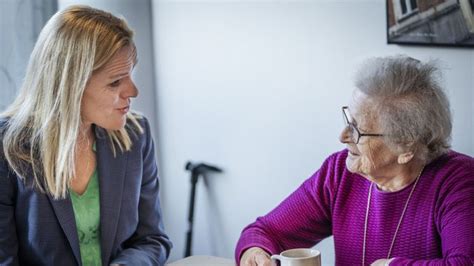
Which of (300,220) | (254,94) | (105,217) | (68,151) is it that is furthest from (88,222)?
(254,94)

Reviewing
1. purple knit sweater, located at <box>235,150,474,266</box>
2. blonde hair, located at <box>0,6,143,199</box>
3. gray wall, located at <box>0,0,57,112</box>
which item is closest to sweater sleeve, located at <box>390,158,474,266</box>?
purple knit sweater, located at <box>235,150,474,266</box>

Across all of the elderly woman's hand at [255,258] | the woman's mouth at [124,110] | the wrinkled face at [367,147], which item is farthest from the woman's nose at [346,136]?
the woman's mouth at [124,110]

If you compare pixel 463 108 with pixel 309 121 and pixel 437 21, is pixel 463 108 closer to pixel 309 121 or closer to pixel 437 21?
pixel 437 21

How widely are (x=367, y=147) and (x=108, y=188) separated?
0.70 m

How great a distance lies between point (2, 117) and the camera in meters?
Result: 2.03

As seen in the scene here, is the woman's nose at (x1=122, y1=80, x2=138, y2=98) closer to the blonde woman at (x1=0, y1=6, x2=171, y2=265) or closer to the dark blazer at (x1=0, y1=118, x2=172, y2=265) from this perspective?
the blonde woman at (x1=0, y1=6, x2=171, y2=265)

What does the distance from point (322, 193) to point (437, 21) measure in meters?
0.69

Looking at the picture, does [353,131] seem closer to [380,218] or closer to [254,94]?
[380,218]

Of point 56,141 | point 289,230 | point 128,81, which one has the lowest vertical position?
point 289,230

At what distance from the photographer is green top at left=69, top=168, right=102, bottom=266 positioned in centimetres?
204

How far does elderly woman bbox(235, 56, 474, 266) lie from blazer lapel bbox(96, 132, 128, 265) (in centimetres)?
35

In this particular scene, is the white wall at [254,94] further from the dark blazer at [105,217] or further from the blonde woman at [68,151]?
the blonde woman at [68,151]

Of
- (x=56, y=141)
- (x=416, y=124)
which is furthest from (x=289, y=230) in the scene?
(x=56, y=141)

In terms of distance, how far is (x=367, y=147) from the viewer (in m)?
1.87
